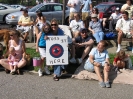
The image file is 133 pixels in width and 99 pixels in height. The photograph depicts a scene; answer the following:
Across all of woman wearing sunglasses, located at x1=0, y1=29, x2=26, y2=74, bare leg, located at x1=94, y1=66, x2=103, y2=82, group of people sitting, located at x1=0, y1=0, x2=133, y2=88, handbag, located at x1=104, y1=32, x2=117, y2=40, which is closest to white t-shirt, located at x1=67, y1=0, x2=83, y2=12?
handbag, located at x1=104, y1=32, x2=117, y2=40

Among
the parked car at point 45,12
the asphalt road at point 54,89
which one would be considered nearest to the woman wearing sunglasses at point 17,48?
the asphalt road at point 54,89

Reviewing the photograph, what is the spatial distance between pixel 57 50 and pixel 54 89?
1.24 m

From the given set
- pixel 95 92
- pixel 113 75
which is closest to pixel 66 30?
pixel 113 75

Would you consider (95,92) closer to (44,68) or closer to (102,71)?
(102,71)

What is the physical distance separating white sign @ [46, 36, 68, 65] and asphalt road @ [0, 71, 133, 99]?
0.44 m

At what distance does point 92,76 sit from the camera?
20.6 feet

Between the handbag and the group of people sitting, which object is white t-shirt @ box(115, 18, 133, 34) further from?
the group of people sitting

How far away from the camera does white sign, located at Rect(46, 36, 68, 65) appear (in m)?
6.51

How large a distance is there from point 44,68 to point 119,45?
123 inches

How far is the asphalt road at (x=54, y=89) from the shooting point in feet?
17.2

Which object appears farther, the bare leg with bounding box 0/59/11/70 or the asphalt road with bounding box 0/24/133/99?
the bare leg with bounding box 0/59/11/70

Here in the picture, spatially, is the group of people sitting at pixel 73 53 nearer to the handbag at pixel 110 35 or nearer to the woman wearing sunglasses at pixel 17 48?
the woman wearing sunglasses at pixel 17 48

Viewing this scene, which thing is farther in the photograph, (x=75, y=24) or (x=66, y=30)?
(x=75, y=24)

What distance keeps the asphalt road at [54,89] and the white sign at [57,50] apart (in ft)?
1.46
